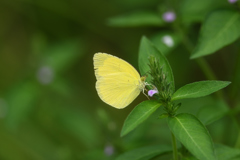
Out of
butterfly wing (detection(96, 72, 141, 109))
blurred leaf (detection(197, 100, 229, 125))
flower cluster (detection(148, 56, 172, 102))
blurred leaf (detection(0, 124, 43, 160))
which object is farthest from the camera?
blurred leaf (detection(0, 124, 43, 160))

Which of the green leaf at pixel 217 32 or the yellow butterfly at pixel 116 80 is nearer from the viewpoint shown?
the yellow butterfly at pixel 116 80

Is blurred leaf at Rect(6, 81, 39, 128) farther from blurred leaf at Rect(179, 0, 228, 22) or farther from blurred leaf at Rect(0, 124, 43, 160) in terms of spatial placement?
blurred leaf at Rect(179, 0, 228, 22)

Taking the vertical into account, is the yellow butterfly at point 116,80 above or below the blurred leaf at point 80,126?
above

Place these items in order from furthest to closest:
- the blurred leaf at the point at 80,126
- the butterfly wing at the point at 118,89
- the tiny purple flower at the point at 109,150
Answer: the blurred leaf at the point at 80,126
the tiny purple flower at the point at 109,150
the butterfly wing at the point at 118,89

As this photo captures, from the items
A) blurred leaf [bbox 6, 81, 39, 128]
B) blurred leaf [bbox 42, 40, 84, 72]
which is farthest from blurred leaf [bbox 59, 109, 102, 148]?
blurred leaf [bbox 42, 40, 84, 72]

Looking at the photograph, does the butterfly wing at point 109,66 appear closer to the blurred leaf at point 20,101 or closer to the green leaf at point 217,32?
the green leaf at point 217,32

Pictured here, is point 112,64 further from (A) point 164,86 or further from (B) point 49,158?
(B) point 49,158

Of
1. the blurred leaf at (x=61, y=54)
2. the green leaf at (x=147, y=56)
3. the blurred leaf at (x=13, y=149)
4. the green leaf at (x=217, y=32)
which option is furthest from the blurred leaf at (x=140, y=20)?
the blurred leaf at (x=13, y=149)

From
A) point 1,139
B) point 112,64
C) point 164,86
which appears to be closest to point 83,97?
point 1,139
